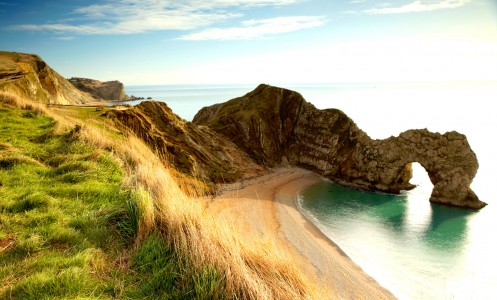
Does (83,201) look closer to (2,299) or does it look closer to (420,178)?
(2,299)

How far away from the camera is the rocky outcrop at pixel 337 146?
1296 inches

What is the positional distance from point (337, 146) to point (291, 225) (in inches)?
876

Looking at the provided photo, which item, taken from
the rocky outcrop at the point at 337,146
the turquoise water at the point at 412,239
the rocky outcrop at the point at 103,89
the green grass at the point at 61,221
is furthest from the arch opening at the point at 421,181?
the rocky outcrop at the point at 103,89

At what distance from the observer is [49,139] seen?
1295 centimetres

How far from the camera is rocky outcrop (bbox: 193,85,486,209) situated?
3291 centimetres

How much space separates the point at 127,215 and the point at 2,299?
304 centimetres

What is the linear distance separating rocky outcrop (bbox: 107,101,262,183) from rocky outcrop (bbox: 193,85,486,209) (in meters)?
4.19

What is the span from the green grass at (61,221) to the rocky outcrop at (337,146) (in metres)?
33.4

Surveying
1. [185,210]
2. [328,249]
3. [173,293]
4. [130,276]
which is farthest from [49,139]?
[328,249]

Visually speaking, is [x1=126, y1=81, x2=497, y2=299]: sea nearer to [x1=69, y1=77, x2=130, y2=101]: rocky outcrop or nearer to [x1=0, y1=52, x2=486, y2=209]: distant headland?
[x1=0, y1=52, x2=486, y2=209]: distant headland

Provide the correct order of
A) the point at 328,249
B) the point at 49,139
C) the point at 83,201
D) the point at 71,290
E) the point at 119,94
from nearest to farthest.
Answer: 1. the point at 71,290
2. the point at 83,201
3. the point at 49,139
4. the point at 328,249
5. the point at 119,94

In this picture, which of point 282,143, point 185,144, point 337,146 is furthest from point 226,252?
point 282,143

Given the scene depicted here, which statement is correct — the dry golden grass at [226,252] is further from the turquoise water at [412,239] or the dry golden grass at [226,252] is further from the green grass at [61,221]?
the turquoise water at [412,239]

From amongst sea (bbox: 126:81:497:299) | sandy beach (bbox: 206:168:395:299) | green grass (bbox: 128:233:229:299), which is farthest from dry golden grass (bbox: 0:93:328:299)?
sea (bbox: 126:81:497:299)
